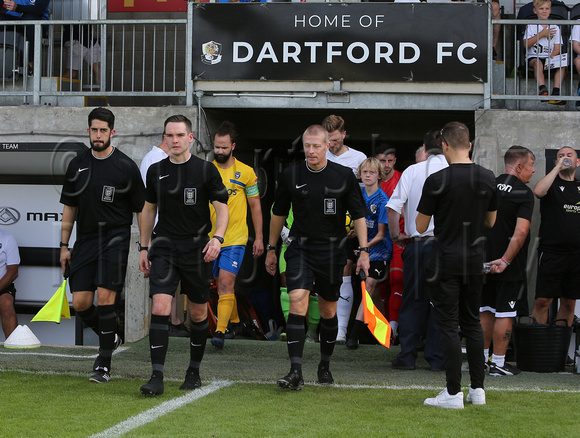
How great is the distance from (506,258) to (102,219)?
11.5 ft

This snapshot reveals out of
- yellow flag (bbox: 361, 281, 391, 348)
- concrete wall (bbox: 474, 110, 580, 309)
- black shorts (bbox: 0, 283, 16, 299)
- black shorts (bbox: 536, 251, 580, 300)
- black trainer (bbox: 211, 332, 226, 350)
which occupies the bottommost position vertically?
black trainer (bbox: 211, 332, 226, 350)

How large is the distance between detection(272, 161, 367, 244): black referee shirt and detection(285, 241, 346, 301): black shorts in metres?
0.08

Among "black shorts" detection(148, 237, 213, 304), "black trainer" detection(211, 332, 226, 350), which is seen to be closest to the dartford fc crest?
"black trainer" detection(211, 332, 226, 350)

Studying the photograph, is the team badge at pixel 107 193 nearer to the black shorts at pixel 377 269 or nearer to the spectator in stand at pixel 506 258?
the black shorts at pixel 377 269

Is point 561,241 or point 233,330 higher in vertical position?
point 561,241

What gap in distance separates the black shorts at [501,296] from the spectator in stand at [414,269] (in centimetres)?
53

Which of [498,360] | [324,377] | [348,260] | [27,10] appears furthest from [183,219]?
[27,10]

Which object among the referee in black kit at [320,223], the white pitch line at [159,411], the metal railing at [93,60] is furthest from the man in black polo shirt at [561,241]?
the metal railing at [93,60]

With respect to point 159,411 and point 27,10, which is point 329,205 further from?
point 27,10

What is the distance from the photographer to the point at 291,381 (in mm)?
5965

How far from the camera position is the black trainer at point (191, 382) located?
19.9 ft

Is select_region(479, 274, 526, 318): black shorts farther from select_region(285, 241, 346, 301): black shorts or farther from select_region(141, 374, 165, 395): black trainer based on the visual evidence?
select_region(141, 374, 165, 395): black trainer

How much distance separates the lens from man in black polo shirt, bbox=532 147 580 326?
797cm

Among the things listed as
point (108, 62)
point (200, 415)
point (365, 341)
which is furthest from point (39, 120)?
point (200, 415)
